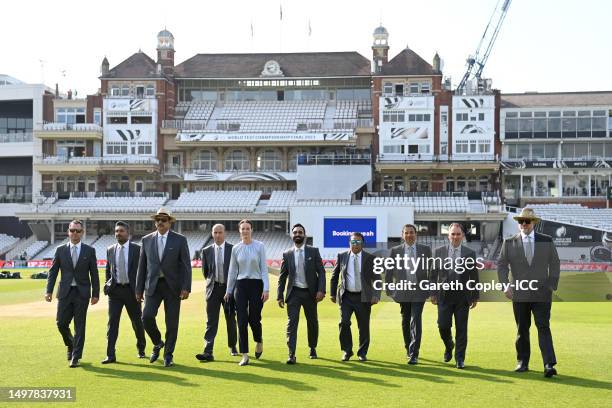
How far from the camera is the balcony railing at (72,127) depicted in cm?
7088

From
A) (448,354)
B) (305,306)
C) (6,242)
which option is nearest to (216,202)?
(6,242)

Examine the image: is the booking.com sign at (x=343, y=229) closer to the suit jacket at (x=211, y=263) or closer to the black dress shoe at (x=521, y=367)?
the suit jacket at (x=211, y=263)

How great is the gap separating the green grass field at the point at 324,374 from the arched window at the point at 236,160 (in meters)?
53.4

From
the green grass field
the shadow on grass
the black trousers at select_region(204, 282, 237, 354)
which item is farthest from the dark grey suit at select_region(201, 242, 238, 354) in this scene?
the shadow on grass

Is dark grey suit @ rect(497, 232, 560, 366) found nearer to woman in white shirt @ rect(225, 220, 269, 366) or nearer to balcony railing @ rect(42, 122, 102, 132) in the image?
woman in white shirt @ rect(225, 220, 269, 366)

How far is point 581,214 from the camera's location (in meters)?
60.7

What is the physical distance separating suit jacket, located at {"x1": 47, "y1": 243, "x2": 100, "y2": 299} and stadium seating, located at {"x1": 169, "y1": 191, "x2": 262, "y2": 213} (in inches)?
2044

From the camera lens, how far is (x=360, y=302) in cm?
1338

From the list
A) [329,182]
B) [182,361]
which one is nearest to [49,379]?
[182,361]

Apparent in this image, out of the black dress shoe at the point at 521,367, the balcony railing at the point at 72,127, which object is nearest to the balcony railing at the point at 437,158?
the balcony railing at the point at 72,127

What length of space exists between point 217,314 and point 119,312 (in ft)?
4.86

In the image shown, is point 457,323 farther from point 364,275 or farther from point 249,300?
point 249,300

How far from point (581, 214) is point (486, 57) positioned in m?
21.8

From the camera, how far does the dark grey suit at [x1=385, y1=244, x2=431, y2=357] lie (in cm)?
1281
